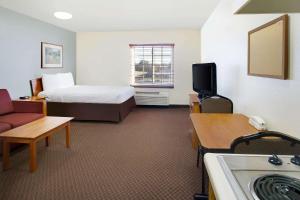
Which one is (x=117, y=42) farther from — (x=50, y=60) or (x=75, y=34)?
(x=50, y=60)

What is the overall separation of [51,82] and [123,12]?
244 cm

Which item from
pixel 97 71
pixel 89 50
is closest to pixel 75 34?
pixel 89 50

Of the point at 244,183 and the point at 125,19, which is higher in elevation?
the point at 125,19

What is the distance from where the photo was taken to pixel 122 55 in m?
7.19

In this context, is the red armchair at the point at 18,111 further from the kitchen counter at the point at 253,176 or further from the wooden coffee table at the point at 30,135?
the kitchen counter at the point at 253,176

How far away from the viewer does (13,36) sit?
15.6ft

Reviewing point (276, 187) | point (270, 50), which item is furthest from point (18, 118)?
point (276, 187)

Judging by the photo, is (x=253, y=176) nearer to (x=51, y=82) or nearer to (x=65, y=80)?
(x=51, y=82)

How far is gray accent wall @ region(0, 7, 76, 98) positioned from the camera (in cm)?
455

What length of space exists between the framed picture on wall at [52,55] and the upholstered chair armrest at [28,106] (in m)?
2.07

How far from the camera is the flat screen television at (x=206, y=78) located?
3562mm

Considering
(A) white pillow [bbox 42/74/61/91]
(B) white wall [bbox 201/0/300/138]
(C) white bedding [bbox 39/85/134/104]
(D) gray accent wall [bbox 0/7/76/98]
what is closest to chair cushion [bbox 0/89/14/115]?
(D) gray accent wall [bbox 0/7/76/98]

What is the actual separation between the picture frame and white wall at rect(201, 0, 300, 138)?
2.2 inches

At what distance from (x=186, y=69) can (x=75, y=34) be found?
3.68 metres
